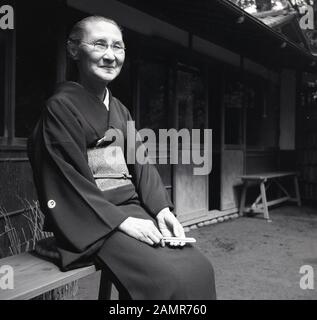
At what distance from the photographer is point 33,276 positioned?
1.86 m

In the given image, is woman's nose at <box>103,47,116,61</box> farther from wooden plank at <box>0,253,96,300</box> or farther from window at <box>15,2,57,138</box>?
window at <box>15,2,57,138</box>

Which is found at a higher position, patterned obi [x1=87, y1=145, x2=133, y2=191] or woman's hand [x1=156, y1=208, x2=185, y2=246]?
patterned obi [x1=87, y1=145, x2=133, y2=191]

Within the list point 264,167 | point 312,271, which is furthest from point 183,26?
point 264,167

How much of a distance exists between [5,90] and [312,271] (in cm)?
373

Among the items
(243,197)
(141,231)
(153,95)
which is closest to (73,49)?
(141,231)

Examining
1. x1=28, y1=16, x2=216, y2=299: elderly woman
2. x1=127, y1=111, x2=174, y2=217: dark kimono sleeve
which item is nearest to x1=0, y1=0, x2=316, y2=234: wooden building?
x1=28, y1=16, x2=216, y2=299: elderly woman

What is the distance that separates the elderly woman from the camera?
1.91 meters

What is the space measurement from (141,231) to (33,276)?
517mm

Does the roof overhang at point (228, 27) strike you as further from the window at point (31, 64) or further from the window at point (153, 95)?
the window at point (31, 64)

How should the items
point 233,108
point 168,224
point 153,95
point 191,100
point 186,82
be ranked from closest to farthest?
point 168,224, point 153,95, point 186,82, point 191,100, point 233,108

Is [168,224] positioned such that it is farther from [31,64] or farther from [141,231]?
[31,64]

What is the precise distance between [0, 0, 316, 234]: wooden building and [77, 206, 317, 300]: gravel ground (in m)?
0.82
